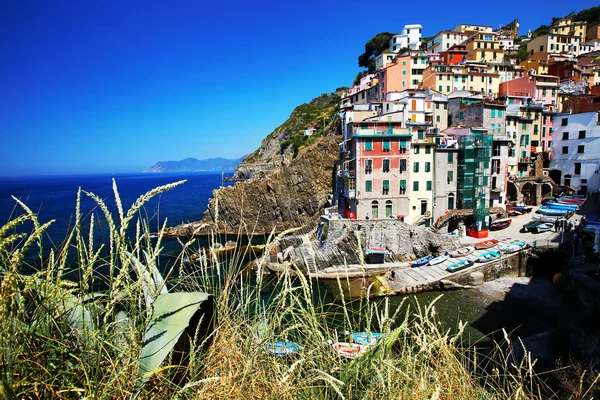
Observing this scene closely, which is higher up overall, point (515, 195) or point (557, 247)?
point (515, 195)

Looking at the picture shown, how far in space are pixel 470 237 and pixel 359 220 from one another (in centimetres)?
958

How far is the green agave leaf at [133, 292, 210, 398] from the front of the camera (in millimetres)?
1838

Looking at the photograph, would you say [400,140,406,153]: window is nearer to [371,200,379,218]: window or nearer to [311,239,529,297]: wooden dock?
[371,200,379,218]: window

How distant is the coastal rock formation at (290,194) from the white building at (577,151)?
23340mm

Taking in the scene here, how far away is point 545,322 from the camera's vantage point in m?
16.4

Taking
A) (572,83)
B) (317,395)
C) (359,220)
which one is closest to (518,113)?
(572,83)

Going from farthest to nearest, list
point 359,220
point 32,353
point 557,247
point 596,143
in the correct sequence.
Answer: point 596,143, point 359,220, point 557,247, point 32,353

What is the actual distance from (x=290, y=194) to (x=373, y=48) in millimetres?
43403

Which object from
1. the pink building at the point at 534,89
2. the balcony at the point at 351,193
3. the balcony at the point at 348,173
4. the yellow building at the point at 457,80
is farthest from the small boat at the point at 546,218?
the yellow building at the point at 457,80

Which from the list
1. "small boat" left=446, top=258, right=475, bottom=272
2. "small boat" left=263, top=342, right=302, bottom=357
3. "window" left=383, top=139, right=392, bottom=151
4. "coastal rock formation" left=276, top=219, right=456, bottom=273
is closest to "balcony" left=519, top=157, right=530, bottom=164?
"coastal rock formation" left=276, top=219, right=456, bottom=273

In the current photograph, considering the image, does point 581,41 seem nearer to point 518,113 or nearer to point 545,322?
point 518,113

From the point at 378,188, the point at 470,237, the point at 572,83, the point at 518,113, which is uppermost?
the point at 572,83

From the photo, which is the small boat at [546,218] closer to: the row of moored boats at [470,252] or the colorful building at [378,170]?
the row of moored boats at [470,252]

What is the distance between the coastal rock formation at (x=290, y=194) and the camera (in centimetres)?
3756
